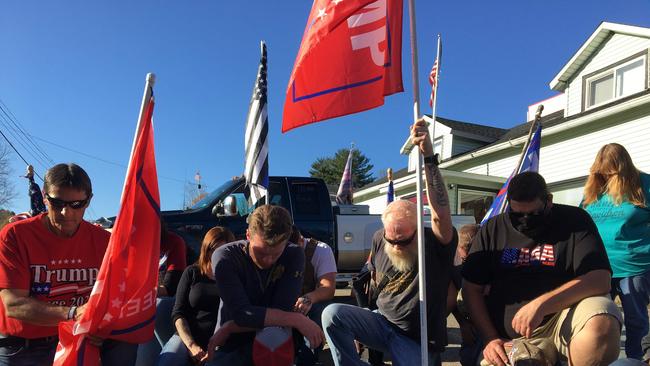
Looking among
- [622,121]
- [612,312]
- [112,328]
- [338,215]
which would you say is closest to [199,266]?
[112,328]

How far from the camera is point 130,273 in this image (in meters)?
2.61

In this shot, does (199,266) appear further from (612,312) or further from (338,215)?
(338,215)

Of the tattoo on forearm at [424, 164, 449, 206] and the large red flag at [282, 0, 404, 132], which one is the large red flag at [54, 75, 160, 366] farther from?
the tattoo on forearm at [424, 164, 449, 206]

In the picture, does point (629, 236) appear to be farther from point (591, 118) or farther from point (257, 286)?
point (591, 118)

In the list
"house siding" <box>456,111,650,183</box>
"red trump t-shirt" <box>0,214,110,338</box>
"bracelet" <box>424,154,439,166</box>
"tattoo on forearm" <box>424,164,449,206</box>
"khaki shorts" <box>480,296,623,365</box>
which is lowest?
"khaki shorts" <box>480,296,623,365</box>

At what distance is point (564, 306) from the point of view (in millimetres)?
2578

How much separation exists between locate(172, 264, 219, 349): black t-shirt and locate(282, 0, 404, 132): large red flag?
5.01 ft

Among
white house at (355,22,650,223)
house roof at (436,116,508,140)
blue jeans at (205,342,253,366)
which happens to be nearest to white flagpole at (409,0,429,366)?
blue jeans at (205,342,253,366)

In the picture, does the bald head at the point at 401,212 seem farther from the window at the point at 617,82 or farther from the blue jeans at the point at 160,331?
the window at the point at 617,82

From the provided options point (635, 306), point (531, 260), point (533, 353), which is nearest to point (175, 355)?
point (533, 353)

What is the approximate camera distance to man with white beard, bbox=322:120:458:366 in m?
2.97

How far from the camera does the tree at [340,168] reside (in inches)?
2188

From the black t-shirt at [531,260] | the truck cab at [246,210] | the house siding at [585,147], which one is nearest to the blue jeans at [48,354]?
the black t-shirt at [531,260]

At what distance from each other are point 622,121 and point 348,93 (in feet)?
37.2
